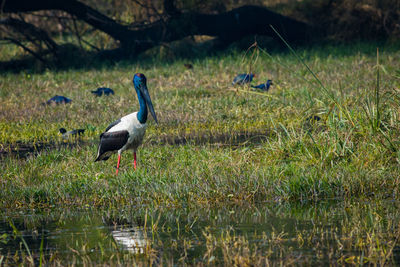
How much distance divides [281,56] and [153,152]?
923 cm

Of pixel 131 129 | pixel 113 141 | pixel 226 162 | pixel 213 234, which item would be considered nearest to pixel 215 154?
pixel 226 162

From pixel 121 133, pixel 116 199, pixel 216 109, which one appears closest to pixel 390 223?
pixel 116 199

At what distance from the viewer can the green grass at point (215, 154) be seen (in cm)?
577

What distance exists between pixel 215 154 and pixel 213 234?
2.40 meters

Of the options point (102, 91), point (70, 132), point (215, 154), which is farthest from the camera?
point (102, 91)

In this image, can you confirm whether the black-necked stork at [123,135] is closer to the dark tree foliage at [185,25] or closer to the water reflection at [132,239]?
the water reflection at [132,239]

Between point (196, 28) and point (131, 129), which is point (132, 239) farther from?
point (196, 28)

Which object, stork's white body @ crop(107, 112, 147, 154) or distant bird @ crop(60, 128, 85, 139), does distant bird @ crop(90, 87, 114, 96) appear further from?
stork's white body @ crop(107, 112, 147, 154)

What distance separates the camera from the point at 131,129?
6863mm

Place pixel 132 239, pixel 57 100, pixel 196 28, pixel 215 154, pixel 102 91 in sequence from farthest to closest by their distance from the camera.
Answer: pixel 196 28 < pixel 102 91 < pixel 57 100 < pixel 215 154 < pixel 132 239

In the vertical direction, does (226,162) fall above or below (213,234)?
above

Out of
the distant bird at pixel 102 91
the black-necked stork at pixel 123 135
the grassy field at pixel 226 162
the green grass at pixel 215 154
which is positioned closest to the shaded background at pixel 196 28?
the distant bird at pixel 102 91

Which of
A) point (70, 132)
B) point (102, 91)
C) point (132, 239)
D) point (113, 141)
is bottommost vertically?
point (132, 239)

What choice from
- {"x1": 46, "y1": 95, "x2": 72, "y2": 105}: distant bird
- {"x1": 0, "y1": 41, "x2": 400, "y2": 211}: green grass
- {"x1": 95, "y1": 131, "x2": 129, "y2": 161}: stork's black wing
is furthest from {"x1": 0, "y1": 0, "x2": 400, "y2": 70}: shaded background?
{"x1": 95, "y1": 131, "x2": 129, "y2": 161}: stork's black wing
